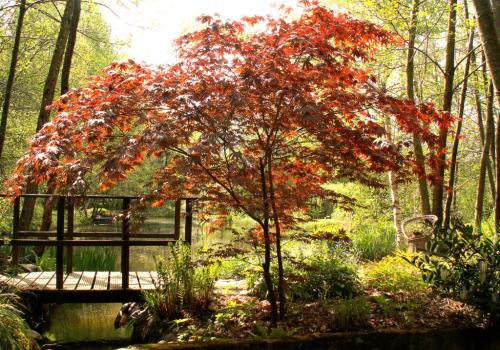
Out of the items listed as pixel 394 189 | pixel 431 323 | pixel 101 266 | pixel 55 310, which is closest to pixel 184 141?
pixel 431 323

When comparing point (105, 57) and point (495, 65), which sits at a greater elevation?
point (105, 57)

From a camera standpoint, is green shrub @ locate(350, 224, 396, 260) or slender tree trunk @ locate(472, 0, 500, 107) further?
green shrub @ locate(350, 224, 396, 260)

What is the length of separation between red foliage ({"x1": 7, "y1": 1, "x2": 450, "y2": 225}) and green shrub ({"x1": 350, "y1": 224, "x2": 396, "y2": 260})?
5663 mm

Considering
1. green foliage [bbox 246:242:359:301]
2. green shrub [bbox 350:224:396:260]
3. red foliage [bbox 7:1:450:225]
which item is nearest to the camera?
red foliage [bbox 7:1:450:225]

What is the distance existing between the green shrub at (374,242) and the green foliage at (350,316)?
5.33m

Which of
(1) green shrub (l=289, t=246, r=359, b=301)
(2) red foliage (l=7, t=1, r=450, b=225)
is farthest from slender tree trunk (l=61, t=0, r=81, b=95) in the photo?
(1) green shrub (l=289, t=246, r=359, b=301)

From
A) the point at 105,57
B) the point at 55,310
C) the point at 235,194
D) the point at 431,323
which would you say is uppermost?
the point at 105,57

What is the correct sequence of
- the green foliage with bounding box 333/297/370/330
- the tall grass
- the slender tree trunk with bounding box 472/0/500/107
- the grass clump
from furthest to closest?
1. the tall grass
2. the grass clump
3. the green foliage with bounding box 333/297/370/330
4. the slender tree trunk with bounding box 472/0/500/107

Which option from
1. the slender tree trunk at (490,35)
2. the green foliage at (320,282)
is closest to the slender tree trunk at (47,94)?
the green foliage at (320,282)

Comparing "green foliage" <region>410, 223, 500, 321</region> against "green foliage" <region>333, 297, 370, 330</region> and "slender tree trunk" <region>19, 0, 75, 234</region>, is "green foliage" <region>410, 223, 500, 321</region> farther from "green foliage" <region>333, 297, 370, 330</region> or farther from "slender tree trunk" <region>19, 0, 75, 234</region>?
"slender tree trunk" <region>19, 0, 75, 234</region>

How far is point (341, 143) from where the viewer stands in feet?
13.8

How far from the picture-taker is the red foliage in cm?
390

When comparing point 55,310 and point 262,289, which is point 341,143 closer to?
point 262,289

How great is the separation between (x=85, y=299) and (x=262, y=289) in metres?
2.27
